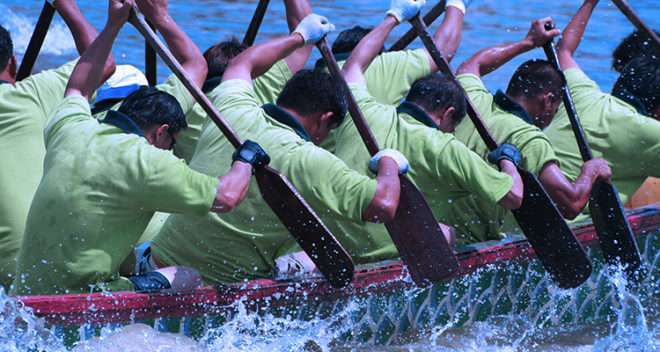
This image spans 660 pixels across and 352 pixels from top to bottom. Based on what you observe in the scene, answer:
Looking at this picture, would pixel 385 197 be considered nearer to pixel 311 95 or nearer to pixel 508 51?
pixel 311 95

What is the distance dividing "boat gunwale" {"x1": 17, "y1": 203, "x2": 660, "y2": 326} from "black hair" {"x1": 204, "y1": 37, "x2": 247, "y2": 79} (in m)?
1.21

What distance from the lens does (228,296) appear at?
14.8 feet

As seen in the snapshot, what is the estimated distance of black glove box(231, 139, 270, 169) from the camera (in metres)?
4.43

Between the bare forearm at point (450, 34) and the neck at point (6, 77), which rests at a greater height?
the neck at point (6, 77)

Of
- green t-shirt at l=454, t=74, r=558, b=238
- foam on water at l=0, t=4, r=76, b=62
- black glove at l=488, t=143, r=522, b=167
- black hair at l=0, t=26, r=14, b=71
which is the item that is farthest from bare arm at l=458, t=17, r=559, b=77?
foam on water at l=0, t=4, r=76, b=62

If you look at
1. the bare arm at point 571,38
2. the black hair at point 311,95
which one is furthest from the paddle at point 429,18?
the black hair at point 311,95

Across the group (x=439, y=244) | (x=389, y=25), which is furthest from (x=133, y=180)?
(x=389, y=25)

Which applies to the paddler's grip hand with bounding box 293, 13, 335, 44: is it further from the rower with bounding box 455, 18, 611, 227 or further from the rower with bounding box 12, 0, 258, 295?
the rower with bounding box 12, 0, 258, 295

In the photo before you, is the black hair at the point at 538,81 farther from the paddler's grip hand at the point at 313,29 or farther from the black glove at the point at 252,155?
the black glove at the point at 252,155

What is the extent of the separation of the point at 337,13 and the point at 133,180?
8.43 metres

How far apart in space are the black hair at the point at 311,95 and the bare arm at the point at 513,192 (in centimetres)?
67

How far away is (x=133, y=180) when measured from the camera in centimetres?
416

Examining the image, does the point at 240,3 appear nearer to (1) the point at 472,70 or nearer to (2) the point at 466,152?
(1) the point at 472,70

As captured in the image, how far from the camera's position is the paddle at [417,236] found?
15.9ft
